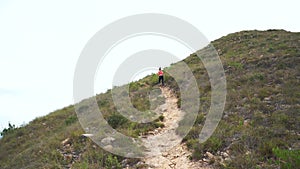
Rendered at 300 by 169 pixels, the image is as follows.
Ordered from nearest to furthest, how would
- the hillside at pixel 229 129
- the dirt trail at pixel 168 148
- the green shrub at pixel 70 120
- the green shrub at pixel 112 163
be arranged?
the hillside at pixel 229 129, the dirt trail at pixel 168 148, the green shrub at pixel 112 163, the green shrub at pixel 70 120

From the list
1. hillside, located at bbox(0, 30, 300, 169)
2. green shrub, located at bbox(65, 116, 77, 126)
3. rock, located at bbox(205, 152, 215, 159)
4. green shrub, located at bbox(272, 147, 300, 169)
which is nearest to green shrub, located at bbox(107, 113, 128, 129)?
hillside, located at bbox(0, 30, 300, 169)

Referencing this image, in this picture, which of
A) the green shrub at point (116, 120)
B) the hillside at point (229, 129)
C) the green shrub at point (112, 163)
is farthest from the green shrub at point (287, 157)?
the green shrub at point (116, 120)

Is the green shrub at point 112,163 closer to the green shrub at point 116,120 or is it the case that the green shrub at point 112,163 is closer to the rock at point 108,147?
the rock at point 108,147

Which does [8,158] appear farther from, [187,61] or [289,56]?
[187,61]

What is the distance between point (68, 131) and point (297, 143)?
11.1 meters

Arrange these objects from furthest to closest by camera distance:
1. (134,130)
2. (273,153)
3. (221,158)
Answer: (134,130) < (221,158) < (273,153)

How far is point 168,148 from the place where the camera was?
39.0 feet

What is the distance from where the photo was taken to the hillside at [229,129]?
31.3ft

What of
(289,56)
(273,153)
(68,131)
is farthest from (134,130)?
(289,56)

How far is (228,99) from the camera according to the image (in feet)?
49.5

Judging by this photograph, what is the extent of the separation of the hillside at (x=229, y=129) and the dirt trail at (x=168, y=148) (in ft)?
0.97

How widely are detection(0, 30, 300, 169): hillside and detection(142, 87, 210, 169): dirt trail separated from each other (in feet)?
0.97

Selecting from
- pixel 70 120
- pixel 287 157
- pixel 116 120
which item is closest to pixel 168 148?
pixel 116 120

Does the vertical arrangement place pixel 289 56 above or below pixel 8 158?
above
